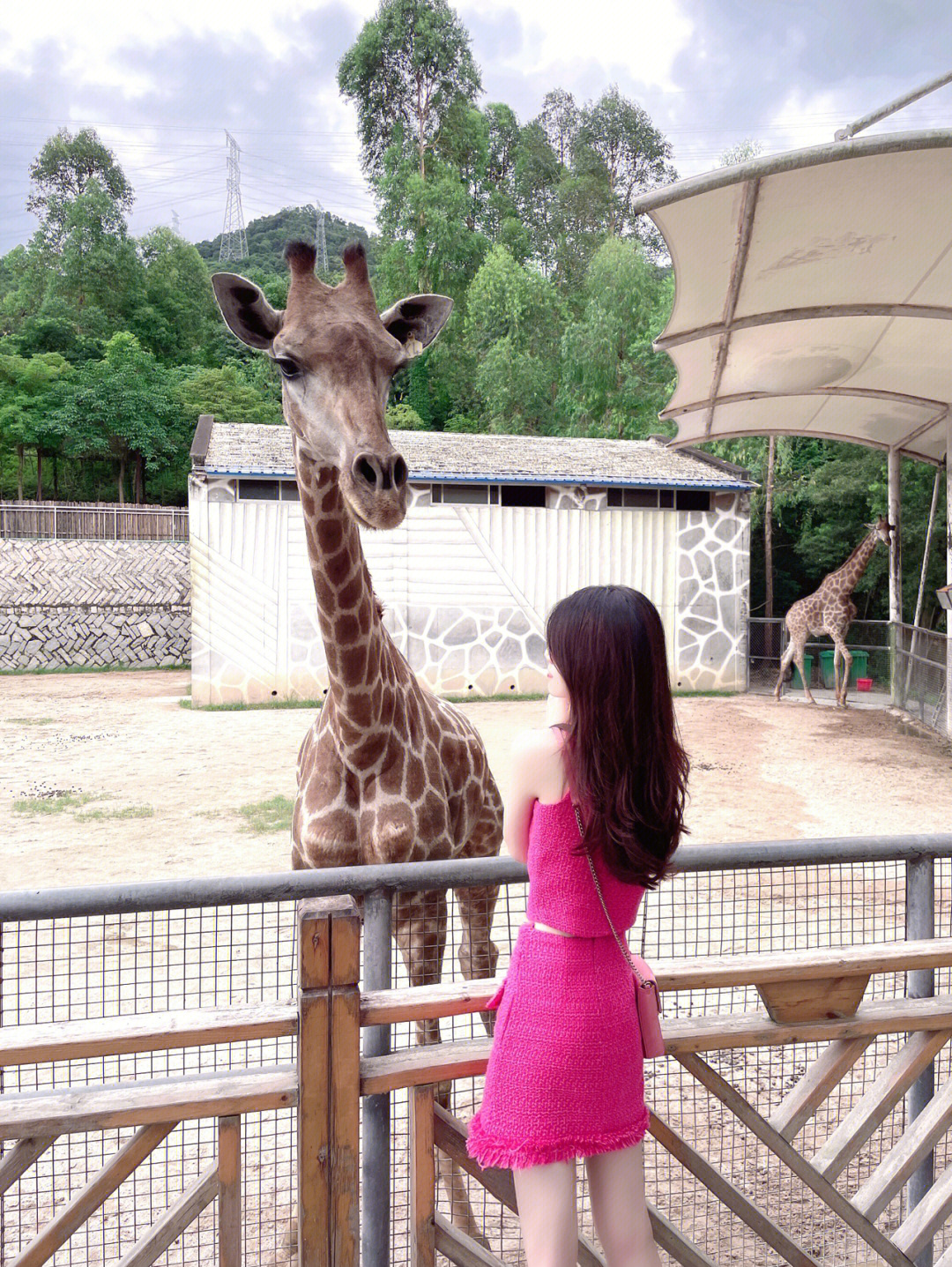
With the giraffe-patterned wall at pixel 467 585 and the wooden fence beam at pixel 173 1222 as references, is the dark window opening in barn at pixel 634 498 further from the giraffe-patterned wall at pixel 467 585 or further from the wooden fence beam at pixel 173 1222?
the wooden fence beam at pixel 173 1222

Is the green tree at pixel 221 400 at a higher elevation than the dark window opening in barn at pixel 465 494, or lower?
higher

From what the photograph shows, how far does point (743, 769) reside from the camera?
9.19 metres

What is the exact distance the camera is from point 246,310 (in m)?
2.65

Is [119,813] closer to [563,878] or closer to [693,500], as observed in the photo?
[563,878]

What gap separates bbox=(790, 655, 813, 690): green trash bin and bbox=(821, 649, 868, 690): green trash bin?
8.6 inches

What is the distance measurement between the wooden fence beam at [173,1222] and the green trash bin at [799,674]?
48.0 feet

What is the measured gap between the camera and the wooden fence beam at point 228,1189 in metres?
1.56

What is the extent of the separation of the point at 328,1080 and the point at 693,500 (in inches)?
584

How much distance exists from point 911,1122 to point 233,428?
15.6m

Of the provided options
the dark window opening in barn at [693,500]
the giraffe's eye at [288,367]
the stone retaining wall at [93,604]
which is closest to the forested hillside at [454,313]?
the dark window opening in barn at [693,500]

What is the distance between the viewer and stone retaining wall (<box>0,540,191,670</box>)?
17281mm

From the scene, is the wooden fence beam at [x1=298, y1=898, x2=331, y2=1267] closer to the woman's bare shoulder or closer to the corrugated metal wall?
the woman's bare shoulder

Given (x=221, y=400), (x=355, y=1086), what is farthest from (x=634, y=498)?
(x=221, y=400)

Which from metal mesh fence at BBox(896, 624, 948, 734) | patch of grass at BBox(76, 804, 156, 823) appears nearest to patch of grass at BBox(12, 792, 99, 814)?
patch of grass at BBox(76, 804, 156, 823)
